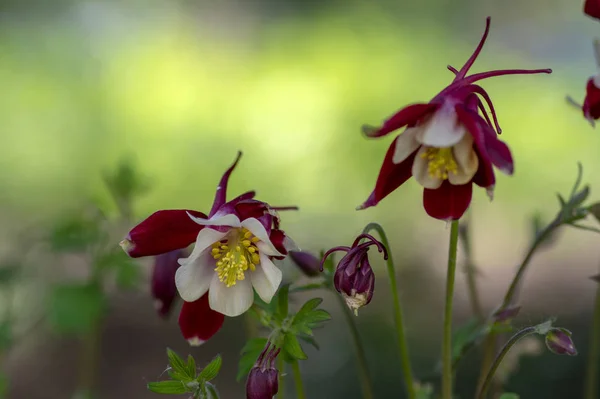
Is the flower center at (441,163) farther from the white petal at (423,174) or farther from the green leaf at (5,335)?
the green leaf at (5,335)

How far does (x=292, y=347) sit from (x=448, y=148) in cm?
28

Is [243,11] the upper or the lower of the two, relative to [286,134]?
upper

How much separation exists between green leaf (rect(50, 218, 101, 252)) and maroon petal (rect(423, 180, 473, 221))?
76 cm

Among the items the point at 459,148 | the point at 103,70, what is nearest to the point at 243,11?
the point at 103,70

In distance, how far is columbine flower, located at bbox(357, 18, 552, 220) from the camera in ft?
2.64

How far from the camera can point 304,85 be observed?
457 cm

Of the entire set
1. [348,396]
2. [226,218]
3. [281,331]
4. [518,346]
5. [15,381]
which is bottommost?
[15,381]

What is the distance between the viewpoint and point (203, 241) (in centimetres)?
86

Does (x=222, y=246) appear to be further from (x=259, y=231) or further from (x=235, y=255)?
(x=259, y=231)

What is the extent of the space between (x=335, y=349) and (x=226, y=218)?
1.61 m

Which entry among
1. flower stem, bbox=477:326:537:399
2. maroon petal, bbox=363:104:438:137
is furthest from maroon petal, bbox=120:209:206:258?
flower stem, bbox=477:326:537:399

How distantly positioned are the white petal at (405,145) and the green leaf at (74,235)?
76 centimetres

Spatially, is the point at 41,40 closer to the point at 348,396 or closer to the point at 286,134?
the point at 286,134

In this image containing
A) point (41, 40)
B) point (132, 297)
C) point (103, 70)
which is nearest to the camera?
point (132, 297)
